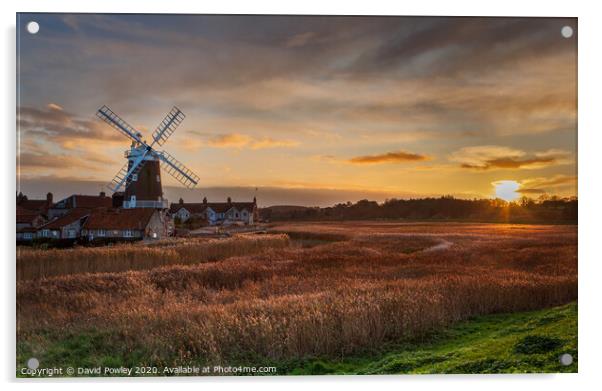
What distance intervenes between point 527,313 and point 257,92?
5752mm

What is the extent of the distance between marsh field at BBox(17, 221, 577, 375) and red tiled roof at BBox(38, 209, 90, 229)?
0.44 metres

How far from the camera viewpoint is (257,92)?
7.65 metres

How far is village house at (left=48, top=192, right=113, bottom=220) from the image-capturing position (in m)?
7.30

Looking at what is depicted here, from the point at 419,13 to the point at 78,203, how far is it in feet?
21.1

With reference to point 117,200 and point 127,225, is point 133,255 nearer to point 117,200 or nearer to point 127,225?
point 127,225

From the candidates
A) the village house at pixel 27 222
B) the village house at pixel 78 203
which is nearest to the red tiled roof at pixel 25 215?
the village house at pixel 27 222

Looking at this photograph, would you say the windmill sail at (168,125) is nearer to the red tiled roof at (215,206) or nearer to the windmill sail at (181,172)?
the windmill sail at (181,172)

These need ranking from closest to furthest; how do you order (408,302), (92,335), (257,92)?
(92,335), (408,302), (257,92)

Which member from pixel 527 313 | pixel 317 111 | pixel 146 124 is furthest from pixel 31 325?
pixel 527 313

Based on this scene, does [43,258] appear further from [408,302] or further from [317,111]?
[408,302]

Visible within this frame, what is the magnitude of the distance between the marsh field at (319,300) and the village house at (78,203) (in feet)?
2.26

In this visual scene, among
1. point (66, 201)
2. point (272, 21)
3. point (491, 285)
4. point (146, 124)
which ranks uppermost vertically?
point (272, 21)

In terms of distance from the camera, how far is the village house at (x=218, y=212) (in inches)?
328

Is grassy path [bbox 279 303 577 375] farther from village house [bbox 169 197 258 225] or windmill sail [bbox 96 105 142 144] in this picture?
windmill sail [bbox 96 105 142 144]
